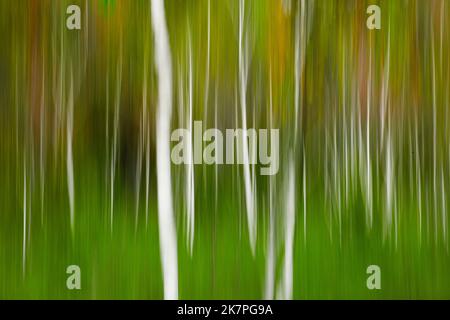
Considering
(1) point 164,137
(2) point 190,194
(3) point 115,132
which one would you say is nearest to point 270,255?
(2) point 190,194

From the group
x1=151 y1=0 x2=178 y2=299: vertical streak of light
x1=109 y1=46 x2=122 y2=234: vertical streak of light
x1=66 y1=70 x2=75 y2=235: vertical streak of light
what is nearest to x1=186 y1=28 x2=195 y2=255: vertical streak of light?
x1=151 y1=0 x2=178 y2=299: vertical streak of light

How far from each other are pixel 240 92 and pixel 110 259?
60 cm

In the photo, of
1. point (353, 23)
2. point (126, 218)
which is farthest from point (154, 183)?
point (353, 23)

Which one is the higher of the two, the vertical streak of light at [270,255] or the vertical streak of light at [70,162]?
the vertical streak of light at [70,162]

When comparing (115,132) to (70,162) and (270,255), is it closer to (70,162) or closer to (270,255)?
(70,162)

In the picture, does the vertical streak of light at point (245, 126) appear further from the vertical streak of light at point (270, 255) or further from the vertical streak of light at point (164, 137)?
the vertical streak of light at point (164, 137)

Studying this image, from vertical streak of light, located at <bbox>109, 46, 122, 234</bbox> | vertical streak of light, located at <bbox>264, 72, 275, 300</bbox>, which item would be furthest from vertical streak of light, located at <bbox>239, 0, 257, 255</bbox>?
vertical streak of light, located at <bbox>109, 46, 122, 234</bbox>

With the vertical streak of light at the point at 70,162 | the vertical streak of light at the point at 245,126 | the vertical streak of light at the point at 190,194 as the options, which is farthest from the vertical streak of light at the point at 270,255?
the vertical streak of light at the point at 70,162

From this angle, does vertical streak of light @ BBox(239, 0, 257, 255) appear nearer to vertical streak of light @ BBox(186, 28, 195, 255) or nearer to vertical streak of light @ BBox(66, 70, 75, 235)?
vertical streak of light @ BBox(186, 28, 195, 255)

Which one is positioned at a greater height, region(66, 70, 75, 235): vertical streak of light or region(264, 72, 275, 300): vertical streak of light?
region(66, 70, 75, 235): vertical streak of light

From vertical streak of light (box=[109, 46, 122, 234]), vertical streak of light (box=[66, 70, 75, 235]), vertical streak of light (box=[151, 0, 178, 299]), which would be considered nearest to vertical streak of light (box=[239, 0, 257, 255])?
vertical streak of light (box=[151, 0, 178, 299])

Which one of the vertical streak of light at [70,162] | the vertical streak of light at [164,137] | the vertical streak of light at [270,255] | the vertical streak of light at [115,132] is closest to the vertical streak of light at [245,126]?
the vertical streak of light at [270,255]

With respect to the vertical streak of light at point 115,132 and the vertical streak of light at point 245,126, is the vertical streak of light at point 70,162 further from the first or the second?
the vertical streak of light at point 245,126

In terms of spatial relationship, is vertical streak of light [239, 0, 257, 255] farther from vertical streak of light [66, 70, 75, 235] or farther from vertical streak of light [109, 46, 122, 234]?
vertical streak of light [66, 70, 75, 235]
